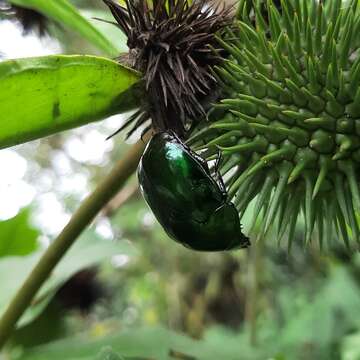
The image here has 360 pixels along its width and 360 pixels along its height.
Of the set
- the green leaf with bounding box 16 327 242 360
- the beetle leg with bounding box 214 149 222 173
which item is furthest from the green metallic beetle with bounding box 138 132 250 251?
the green leaf with bounding box 16 327 242 360

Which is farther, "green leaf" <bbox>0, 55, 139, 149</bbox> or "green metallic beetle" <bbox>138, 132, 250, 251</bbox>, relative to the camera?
"green metallic beetle" <bbox>138, 132, 250, 251</bbox>

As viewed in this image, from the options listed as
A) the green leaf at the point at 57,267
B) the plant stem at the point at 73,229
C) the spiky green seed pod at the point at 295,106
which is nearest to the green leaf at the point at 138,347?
the green leaf at the point at 57,267

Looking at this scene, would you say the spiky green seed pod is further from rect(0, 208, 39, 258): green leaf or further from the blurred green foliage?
rect(0, 208, 39, 258): green leaf

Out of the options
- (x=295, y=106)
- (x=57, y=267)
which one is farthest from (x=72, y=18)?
(x=57, y=267)

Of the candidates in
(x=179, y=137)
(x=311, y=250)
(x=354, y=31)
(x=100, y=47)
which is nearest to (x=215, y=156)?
(x=179, y=137)

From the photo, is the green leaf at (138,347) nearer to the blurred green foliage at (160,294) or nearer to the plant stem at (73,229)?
the blurred green foliage at (160,294)

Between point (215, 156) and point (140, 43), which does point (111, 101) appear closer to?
point (140, 43)

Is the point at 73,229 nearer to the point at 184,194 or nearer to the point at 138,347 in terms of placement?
the point at 184,194
